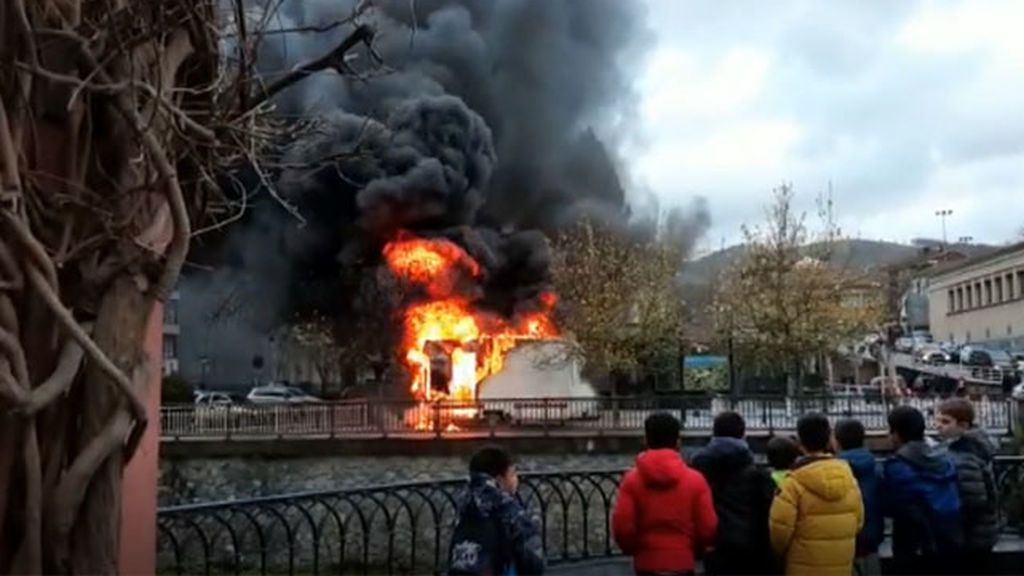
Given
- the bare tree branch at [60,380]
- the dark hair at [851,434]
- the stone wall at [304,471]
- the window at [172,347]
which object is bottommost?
the stone wall at [304,471]

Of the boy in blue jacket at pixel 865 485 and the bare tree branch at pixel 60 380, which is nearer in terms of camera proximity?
the bare tree branch at pixel 60 380

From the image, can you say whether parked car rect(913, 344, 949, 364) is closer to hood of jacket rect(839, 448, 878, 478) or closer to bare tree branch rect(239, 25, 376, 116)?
hood of jacket rect(839, 448, 878, 478)

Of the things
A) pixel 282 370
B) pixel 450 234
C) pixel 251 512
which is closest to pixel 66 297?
pixel 251 512

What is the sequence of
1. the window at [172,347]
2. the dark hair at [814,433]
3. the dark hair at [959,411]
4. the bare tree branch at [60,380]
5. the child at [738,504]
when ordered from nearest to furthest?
the bare tree branch at [60,380], the dark hair at [814,433], the child at [738,504], the dark hair at [959,411], the window at [172,347]

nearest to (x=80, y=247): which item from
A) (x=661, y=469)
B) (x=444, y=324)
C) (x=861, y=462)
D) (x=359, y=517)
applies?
(x=661, y=469)

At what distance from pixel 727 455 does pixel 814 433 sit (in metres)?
0.60

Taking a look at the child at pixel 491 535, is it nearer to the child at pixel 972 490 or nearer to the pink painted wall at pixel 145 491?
the pink painted wall at pixel 145 491

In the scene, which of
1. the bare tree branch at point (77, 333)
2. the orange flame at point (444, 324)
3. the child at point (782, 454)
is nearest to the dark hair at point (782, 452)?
the child at point (782, 454)

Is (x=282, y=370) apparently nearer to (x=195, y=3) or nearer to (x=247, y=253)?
(x=247, y=253)

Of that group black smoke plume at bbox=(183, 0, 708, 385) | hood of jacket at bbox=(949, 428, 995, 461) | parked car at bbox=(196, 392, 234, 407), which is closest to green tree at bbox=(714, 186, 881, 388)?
black smoke plume at bbox=(183, 0, 708, 385)

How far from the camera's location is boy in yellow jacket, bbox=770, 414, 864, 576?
5.55 meters

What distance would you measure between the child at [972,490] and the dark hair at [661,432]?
1.84m

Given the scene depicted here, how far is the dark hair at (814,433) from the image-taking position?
561 cm

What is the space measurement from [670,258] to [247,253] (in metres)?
17.8
